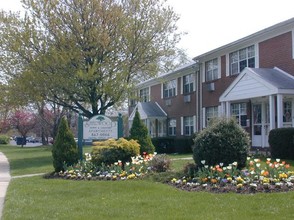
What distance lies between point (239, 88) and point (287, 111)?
8.05 ft

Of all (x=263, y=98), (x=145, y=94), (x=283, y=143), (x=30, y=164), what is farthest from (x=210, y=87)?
(x=145, y=94)

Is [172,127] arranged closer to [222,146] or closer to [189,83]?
[189,83]

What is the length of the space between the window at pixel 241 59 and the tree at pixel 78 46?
477 centimetres

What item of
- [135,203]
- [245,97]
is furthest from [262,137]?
[135,203]

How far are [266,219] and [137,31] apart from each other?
19795 millimetres

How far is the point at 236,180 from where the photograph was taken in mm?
9688

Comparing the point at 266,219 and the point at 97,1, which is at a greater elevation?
the point at 97,1

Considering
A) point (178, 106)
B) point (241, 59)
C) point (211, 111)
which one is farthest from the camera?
point (178, 106)

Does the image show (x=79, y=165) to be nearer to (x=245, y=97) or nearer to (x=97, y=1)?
(x=245, y=97)

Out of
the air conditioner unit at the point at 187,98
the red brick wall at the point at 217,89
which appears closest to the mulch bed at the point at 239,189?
the red brick wall at the point at 217,89

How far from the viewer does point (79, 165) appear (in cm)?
1452

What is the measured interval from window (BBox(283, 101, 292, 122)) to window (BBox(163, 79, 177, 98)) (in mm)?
12807

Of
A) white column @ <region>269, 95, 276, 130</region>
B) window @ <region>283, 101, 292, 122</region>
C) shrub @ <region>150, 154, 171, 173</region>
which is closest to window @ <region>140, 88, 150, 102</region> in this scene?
window @ <region>283, 101, 292, 122</region>

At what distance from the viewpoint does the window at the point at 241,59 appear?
892 inches
